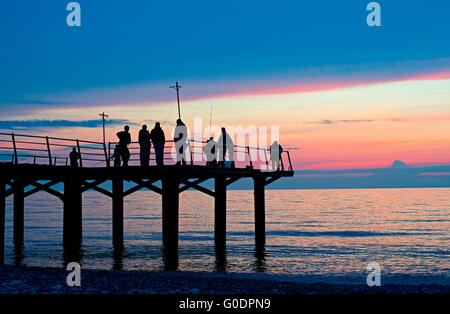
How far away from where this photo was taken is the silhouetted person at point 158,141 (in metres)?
20.9

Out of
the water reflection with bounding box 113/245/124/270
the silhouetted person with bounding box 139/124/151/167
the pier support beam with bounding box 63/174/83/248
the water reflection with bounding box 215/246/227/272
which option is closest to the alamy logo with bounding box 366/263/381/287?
the water reflection with bounding box 215/246/227/272

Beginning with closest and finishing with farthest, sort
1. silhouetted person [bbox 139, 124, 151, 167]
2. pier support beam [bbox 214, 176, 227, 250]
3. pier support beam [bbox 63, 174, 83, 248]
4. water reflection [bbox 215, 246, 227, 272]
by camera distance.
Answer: silhouetted person [bbox 139, 124, 151, 167]
water reflection [bbox 215, 246, 227, 272]
pier support beam [bbox 63, 174, 83, 248]
pier support beam [bbox 214, 176, 227, 250]

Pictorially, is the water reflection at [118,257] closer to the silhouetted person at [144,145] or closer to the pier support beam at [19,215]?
the silhouetted person at [144,145]

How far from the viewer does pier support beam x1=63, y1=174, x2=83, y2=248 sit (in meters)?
25.5

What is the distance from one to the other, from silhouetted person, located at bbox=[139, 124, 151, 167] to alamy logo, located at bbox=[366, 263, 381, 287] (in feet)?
34.6

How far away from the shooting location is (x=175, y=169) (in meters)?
20.6

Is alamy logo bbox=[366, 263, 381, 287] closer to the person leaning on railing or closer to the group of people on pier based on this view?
the group of people on pier

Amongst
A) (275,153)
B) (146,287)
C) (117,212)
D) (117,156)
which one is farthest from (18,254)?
(146,287)

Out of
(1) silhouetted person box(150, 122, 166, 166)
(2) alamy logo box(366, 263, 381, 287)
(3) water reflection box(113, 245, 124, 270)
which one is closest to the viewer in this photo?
(2) alamy logo box(366, 263, 381, 287)

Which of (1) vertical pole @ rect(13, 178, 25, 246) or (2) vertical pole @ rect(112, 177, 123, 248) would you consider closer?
(2) vertical pole @ rect(112, 177, 123, 248)
